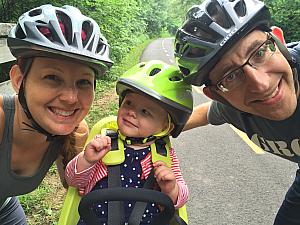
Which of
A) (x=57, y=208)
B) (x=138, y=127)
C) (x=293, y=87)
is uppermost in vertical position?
(x=293, y=87)

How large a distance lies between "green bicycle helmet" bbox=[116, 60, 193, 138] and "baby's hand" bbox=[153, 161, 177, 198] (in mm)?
349

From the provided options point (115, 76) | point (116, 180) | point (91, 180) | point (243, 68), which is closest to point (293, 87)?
point (243, 68)

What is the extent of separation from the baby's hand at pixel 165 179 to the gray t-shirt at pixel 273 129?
57 cm

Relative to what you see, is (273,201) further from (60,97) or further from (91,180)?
(60,97)

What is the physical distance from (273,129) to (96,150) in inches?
41.3

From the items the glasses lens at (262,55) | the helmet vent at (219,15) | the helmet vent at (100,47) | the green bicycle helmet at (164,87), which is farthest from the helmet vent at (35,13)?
the glasses lens at (262,55)

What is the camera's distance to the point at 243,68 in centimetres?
198

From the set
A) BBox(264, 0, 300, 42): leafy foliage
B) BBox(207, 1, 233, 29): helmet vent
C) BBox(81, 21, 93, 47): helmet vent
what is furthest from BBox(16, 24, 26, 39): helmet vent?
BBox(264, 0, 300, 42): leafy foliage

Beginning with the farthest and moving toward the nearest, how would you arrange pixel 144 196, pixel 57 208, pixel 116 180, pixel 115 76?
pixel 115 76 → pixel 57 208 → pixel 116 180 → pixel 144 196

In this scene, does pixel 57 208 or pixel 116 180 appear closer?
pixel 116 180

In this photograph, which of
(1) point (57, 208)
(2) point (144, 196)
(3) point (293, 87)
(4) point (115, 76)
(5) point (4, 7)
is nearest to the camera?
(2) point (144, 196)

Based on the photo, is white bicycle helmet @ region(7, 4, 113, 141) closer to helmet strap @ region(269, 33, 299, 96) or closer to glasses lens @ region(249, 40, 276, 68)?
glasses lens @ region(249, 40, 276, 68)

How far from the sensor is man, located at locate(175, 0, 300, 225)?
197 cm

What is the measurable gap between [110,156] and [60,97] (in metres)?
0.60
